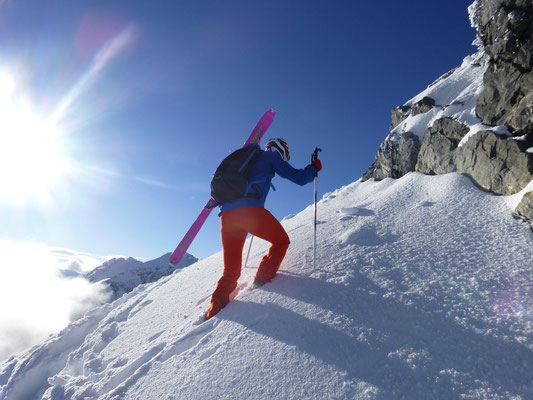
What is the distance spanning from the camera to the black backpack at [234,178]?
3967 millimetres

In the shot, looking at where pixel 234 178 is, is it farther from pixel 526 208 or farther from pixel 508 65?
pixel 508 65

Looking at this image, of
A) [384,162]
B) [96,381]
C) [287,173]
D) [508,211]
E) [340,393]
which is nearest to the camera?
[340,393]

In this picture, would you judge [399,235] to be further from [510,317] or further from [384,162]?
[384,162]

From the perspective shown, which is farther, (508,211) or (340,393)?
(508,211)

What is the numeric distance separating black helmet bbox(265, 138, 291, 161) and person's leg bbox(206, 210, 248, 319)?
4.07 ft

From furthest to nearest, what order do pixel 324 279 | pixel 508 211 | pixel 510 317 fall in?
pixel 508 211
pixel 324 279
pixel 510 317

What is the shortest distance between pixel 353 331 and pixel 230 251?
205 centimetres

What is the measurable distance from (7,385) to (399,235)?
699 centimetres

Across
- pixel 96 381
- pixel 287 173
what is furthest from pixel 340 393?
pixel 96 381

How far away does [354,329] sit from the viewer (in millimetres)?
2684

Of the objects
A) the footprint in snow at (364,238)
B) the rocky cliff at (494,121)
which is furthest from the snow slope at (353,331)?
the rocky cliff at (494,121)

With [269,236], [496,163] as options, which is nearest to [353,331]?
[269,236]

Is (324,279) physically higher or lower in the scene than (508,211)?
lower


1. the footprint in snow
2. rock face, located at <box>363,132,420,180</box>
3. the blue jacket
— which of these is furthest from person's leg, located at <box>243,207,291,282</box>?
rock face, located at <box>363,132,420,180</box>
